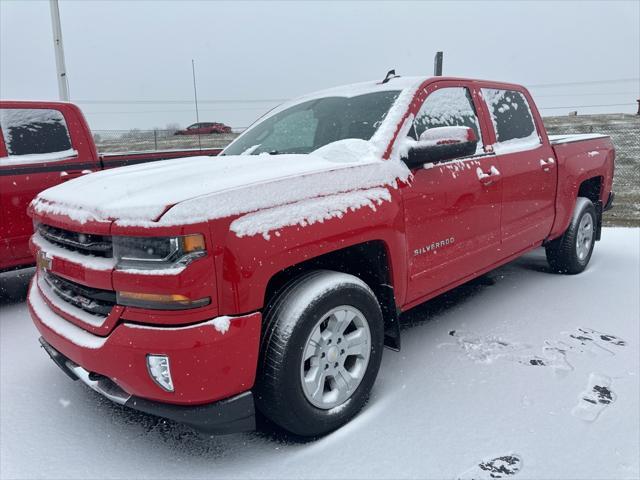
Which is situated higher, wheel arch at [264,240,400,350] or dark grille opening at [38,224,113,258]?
dark grille opening at [38,224,113,258]

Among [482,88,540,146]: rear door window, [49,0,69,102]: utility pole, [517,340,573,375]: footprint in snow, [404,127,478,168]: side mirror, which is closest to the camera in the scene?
[404,127,478,168]: side mirror

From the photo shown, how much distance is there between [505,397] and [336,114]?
6.64 ft

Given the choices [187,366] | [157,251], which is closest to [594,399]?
[187,366]

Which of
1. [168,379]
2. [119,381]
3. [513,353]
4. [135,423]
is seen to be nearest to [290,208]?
[168,379]

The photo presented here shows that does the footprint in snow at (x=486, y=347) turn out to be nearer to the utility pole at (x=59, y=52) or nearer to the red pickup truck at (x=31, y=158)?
the red pickup truck at (x=31, y=158)

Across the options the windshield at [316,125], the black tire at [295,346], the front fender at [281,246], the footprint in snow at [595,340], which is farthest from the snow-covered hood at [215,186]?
the footprint in snow at [595,340]

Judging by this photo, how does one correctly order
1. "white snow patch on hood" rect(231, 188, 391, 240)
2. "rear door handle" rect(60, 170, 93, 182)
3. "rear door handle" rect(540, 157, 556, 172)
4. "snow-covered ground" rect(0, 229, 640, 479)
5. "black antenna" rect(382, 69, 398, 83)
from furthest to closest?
"rear door handle" rect(60, 170, 93, 182) → "rear door handle" rect(540, 157, 556, 172) → "black antenna" rect(382, 69, 398, 83) → "snow-covered ground" rect(0, 229, 640, 479) → "white snow patch on hood" rect(231, 188, 391, 240)

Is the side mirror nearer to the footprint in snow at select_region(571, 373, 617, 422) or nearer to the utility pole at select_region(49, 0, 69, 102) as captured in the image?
the footprint in snow at select_region(571, 373, 617, 422)

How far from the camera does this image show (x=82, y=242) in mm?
2221

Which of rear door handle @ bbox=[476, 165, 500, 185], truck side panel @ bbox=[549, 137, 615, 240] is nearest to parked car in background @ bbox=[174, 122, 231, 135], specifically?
truck side panel @ bbox=[549, 137, 615, 240]

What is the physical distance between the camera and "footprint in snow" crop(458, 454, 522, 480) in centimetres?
214

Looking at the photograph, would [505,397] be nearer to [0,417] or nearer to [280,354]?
[280,354]

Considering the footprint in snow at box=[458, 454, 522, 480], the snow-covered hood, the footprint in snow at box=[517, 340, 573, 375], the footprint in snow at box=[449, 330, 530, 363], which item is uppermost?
the snow-covered hood

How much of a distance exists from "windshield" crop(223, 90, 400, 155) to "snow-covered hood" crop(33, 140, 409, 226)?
26cm
